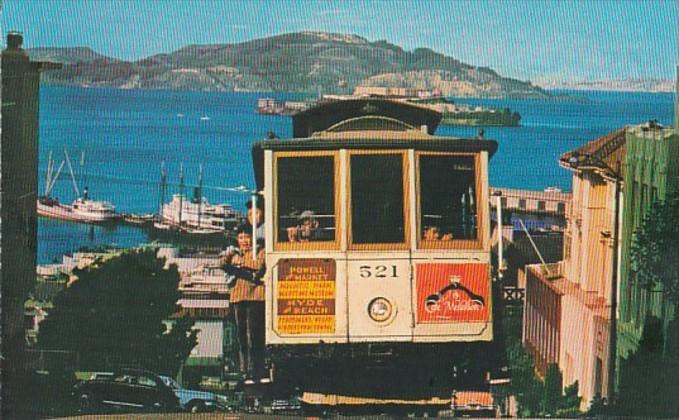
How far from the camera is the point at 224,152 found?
7340 millimetres

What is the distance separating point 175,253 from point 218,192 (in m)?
0.39

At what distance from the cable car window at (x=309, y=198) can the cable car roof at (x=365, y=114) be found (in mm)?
175

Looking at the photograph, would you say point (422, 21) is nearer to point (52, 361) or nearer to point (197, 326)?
point (197, 326)

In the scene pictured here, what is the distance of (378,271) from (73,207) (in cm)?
159

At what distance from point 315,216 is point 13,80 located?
5.56 ft

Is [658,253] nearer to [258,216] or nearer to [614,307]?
[614,307]

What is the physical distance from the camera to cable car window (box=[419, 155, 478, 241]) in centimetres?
723

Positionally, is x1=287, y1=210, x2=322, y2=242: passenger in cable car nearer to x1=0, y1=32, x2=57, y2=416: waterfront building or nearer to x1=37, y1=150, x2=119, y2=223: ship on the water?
x1=37, y1=150, x2=119, y2=223: ship on the water

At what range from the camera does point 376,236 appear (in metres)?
7.23

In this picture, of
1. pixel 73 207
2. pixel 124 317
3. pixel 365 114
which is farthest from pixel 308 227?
pixel 73 207

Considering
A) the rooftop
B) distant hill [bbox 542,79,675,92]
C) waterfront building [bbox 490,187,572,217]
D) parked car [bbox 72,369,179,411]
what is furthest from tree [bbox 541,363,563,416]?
parked car [bbox 72,369,179,411]

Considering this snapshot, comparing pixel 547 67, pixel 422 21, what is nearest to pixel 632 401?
pixel 547 67

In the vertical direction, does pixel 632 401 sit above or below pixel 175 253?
below

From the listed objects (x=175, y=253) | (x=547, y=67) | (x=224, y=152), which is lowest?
(x=175, y=253)
